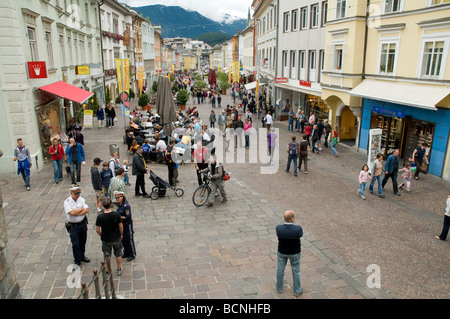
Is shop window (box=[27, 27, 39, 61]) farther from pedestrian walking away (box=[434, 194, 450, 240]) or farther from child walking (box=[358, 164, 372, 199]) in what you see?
pedestrian walking away (box=[434, 194, 450, 240])

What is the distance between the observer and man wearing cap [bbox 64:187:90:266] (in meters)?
6.55

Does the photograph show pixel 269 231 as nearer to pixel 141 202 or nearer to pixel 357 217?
pixel 357 217

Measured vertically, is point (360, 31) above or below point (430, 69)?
above

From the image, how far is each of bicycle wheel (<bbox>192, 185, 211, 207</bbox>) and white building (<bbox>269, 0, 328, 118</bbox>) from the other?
14.3 metres

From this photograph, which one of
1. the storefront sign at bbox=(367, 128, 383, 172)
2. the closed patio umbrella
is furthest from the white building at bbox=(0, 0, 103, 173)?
the storefront sign at bbox=(367, 128, 383, 172)

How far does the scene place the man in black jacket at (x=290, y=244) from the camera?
5602mm

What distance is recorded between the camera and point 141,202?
10602 mm

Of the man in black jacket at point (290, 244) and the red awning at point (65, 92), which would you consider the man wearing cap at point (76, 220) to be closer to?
the man in black jacket at point (290, 244)

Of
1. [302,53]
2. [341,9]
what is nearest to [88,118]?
[302,53]

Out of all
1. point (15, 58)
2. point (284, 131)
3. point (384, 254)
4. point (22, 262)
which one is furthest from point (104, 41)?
point (384, 254)

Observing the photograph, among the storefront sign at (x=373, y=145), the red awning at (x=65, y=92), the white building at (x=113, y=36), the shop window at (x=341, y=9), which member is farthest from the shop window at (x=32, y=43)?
the white building at (x=113, y=36)

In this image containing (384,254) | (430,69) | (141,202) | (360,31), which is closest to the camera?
(384,254)

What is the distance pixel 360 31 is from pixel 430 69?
459cm

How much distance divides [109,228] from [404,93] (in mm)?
13095
